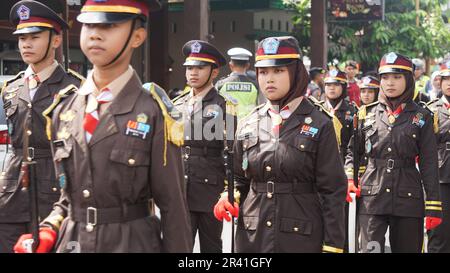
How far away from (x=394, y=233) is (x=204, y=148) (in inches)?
76.8

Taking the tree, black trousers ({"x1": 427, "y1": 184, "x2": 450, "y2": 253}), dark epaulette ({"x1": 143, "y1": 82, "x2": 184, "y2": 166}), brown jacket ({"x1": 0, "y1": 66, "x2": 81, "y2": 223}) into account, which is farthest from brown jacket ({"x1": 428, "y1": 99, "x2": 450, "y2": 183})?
the tree

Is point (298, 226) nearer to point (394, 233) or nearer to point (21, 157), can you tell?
point (21, 157)

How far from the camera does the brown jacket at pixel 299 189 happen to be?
5.33m

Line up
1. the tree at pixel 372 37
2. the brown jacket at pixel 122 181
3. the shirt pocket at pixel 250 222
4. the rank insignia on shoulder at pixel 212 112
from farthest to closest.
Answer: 1. the tree at pixel 372 37
2. the rank insignia on shoulder at pixel 212 112
3. the shirt pocket at pixel 250 222
4. the brown jacket at pixel 122 181

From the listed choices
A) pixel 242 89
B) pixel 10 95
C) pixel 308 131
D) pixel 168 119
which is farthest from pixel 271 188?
pixel 242 89

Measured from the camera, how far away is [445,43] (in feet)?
99.0

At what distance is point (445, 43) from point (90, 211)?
91.3 feet

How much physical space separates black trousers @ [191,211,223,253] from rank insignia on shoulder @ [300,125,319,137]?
2688 millimetres

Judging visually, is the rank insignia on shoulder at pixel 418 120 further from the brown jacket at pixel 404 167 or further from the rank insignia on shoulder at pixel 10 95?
the rank insignia on shoulder at pixel 10 95

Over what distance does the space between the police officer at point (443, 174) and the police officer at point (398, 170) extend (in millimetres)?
1294

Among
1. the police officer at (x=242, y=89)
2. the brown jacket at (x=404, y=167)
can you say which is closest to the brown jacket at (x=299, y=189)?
the brown jacket at (x=404, y=167)

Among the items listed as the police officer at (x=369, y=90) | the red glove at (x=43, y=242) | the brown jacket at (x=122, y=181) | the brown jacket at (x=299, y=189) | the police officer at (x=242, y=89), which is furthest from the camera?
the police officer at (x=369, y=90)

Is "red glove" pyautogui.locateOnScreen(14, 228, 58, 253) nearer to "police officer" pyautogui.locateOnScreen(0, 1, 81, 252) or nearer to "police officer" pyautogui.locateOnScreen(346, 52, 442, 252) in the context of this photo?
"police officer" pyautogui.locateOnScreen(0, 1, 81, 252)

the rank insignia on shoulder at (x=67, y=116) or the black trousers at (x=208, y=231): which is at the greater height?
the rank insignia on shoulder at (x=67, y=116)
